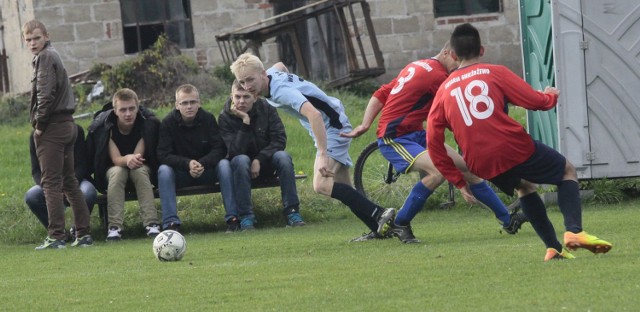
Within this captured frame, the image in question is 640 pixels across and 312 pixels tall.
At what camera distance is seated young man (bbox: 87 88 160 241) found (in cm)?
1395

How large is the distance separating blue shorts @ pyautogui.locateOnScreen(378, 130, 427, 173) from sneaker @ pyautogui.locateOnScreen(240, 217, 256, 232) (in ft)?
9.32

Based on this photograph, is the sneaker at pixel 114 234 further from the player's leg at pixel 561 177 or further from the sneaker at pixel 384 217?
the player's leg at pixel 561 177

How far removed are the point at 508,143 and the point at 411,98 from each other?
262cm

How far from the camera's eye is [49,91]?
42.1ft

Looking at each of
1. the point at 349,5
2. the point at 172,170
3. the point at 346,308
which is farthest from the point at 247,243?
the point at 349,5

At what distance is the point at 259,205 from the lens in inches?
586

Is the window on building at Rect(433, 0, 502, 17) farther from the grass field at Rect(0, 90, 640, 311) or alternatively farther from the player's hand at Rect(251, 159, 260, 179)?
the player's hand at Rect(251, 159, 260, 179)

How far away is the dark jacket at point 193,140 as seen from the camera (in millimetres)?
14227

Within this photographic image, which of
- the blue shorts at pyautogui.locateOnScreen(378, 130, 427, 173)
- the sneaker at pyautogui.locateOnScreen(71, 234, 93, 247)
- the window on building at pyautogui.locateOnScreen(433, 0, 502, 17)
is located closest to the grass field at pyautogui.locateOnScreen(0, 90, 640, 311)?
the sneaker at pyautogui.locateOnScreen(71, 234, 93, 247)

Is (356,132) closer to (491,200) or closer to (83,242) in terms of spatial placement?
(491,200)

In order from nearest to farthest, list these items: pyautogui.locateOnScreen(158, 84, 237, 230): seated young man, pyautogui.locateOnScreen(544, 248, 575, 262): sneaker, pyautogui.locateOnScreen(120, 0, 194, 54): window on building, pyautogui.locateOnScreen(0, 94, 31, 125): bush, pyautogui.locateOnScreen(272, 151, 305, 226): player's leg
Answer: pyautogui.locateOnScreen(544, 248, 575, 262): sneaker
pyautogui.locateOnScreen(158, 84, 237, 230): seated young man
pyautogui.locateOnScreen(272, 151, 305, 226): player's leg
pyautogui.locateOnScreen(0, 94, 31, 125): bush
pyautogui.locateOnScreen(120, 0, 194, 54): window on building

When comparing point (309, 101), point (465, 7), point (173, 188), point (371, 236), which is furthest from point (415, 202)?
point (465, 7)

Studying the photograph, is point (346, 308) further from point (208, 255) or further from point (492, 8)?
point (492, 8)

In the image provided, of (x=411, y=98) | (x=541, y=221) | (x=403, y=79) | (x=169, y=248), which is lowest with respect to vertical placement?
(x=169, y=248)
